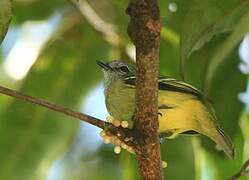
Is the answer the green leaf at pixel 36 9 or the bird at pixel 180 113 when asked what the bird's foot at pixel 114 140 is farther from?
the green leaf at pixel 36 9

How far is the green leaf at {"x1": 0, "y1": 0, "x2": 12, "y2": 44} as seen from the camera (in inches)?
66.1

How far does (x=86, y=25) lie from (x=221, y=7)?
3.40 ft

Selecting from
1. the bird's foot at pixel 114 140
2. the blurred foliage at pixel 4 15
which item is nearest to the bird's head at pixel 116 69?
the bird's foot at pixel 114 140

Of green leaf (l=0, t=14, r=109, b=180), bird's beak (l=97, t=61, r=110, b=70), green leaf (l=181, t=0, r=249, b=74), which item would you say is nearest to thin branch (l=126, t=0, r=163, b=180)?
green leaf (l=181, t=0, r=249, b=74)

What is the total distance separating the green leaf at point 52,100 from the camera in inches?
108

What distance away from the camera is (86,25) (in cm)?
299

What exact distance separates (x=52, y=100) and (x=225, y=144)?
85cm

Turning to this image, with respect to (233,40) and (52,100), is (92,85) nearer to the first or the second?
(52,100)

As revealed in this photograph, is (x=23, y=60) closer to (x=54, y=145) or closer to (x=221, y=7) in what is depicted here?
(x=54, y=145)

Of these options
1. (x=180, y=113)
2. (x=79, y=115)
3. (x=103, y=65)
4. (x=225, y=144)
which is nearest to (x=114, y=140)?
(x=79, y=115)

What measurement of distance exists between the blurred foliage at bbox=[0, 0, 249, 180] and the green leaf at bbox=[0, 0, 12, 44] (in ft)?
2.48

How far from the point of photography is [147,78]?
5.07ft

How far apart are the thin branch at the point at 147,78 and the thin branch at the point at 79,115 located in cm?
5

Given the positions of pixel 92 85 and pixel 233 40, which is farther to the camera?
pixel 92 85
